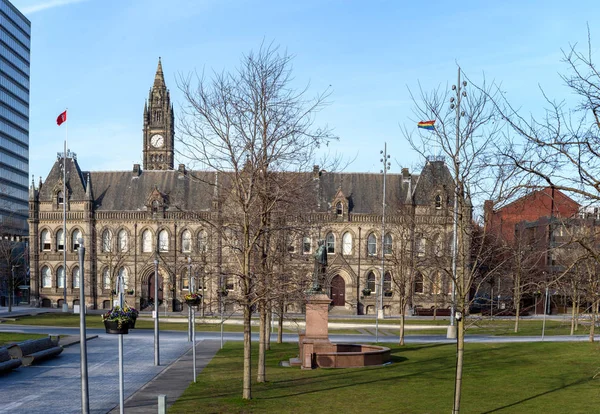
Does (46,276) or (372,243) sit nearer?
(372,243)

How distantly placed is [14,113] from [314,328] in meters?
109

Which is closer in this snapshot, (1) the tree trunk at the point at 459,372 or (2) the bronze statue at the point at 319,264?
(1) the tree trunk at the point at 459,372

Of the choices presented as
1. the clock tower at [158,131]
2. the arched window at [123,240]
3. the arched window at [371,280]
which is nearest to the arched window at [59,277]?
the arched window at [123,240]

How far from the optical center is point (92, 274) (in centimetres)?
7300

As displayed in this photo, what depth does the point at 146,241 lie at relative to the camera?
73.7 meters

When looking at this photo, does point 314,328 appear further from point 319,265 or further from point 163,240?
point 163,240

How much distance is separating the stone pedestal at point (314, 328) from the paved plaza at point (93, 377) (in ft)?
15.8

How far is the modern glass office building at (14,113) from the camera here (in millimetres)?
117125

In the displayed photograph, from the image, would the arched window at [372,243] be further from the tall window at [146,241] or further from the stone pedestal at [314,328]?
the stone pedestal at [314,328]

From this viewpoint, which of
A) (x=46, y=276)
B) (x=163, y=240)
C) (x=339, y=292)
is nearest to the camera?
(x=339, y=292)

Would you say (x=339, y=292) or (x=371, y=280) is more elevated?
(x=371, y=280)

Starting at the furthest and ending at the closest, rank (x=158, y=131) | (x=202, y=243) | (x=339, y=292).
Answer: (x=158, y=131)
(x=339, y=292)
(x=202, y=243)

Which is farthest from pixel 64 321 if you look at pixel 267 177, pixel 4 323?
pixel 267 177

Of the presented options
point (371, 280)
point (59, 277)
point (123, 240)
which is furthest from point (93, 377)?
point (59, 277)
